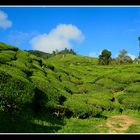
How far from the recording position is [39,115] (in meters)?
22.0

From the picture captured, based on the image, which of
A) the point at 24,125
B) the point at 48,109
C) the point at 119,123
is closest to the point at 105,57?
the point at 119,123

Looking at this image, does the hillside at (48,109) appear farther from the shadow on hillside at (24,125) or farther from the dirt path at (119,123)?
the dirt path at (119,123)

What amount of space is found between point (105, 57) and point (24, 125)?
68040mm

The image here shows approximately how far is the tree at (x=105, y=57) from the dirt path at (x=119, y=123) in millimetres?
57069

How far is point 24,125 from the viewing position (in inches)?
742

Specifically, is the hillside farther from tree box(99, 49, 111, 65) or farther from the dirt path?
tree box(99, 49, 111, 65)

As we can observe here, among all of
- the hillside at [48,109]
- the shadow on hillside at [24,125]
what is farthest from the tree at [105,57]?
the shadow on hillside at [24,125]

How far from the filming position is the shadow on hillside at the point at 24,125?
17.6 metres
